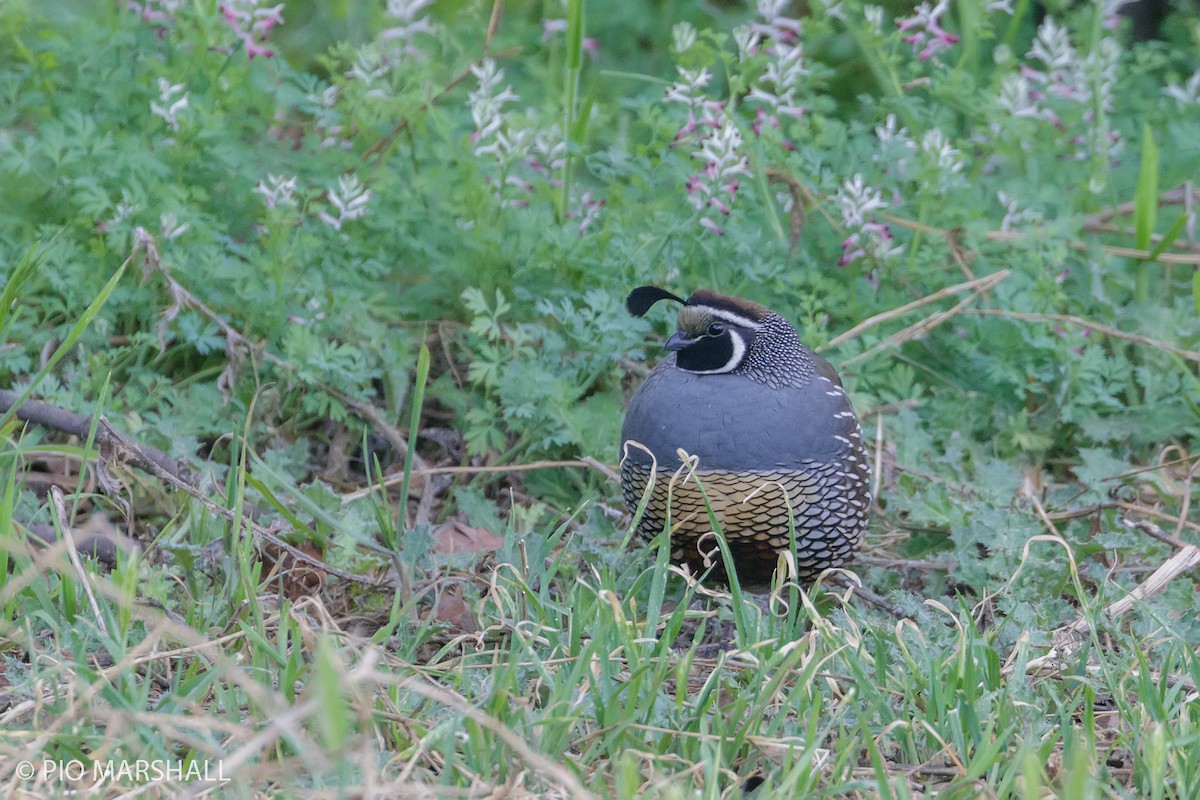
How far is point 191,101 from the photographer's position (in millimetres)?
4703

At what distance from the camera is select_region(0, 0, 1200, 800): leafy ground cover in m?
2.90

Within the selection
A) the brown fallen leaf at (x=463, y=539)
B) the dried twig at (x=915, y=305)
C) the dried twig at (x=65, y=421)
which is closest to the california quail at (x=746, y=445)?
the brown fallen leaf at (x=463, y=539)

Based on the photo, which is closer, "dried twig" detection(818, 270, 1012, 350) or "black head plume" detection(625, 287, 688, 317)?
"black head plume" detection(625, 287, 688, 317)

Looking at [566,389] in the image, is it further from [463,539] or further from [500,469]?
[463,539]

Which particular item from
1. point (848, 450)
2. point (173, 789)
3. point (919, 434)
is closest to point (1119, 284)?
point (919, 434)

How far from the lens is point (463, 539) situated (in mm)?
4199

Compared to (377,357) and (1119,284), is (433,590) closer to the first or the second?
(377,357)

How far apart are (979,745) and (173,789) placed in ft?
5.02

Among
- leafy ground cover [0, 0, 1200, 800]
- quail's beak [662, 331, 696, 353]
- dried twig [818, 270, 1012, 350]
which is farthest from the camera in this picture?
dried twig [818, 270, 1012, 350]

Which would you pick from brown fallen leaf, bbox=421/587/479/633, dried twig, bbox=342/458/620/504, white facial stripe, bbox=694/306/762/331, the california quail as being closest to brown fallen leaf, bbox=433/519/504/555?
dried twig, bbox=342/458/620/504

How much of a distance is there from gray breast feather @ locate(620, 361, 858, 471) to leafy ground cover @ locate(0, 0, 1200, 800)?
1.22 ft

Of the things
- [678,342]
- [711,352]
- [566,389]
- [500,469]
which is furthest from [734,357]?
[500,469]

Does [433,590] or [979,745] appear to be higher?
[979,745]

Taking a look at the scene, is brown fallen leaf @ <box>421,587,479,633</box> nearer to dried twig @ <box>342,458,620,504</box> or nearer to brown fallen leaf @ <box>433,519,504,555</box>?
brown fallen leaf @ <box>433,519,504,555</box>
